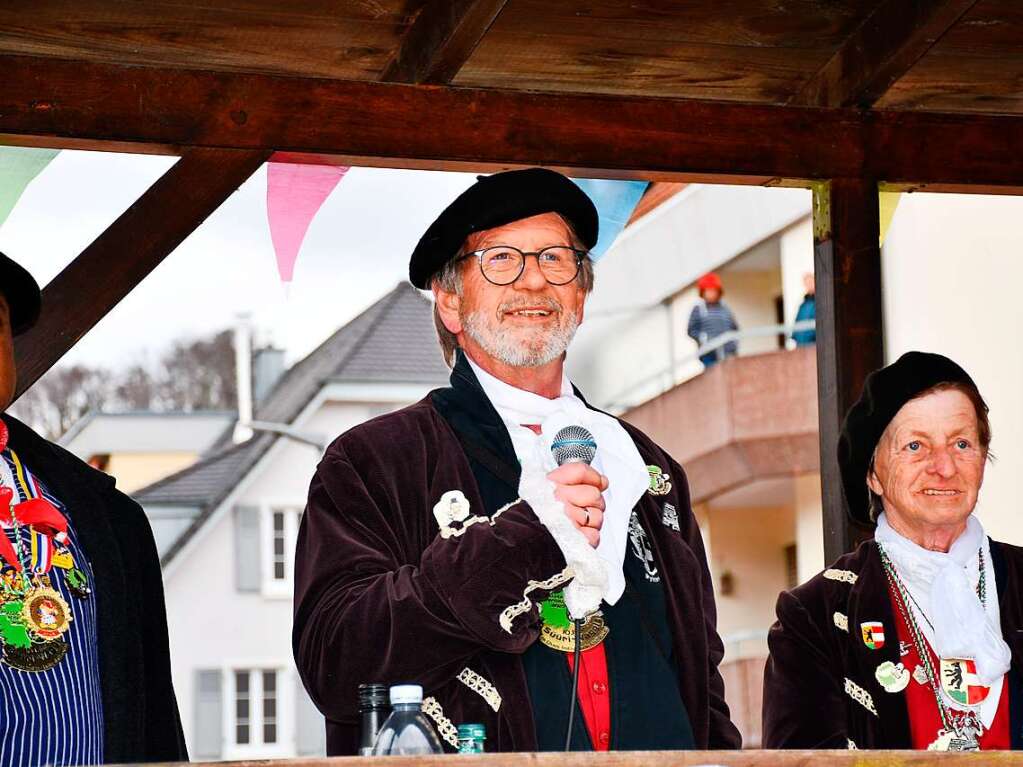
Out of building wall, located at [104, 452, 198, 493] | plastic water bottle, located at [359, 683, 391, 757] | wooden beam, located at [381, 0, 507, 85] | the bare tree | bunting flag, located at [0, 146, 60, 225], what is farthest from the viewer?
building wall, located at [104, 452, 198, 493]

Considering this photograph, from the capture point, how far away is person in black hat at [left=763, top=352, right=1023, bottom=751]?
496 cm

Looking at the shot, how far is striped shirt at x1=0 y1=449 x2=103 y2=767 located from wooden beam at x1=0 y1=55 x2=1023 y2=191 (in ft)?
3.91

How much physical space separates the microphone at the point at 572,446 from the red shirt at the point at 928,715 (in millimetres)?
1469

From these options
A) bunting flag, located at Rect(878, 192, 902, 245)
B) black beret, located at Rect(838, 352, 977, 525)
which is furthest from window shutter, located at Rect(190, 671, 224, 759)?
black beret, located at Rect(838, 352, 977, 525)

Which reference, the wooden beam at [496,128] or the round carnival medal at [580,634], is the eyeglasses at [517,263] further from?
the wooden beam at [496,128]

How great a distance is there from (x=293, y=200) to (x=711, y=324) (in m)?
20.1

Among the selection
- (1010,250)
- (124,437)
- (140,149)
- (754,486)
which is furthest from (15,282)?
(124,437)

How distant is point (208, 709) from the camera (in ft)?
140

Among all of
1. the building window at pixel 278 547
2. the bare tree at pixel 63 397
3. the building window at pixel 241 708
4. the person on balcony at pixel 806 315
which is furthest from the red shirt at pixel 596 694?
the building window at pixel 241 708

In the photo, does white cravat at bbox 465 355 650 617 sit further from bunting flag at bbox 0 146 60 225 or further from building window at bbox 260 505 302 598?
building window at bbox 260 505 302 598

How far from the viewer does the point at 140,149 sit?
540 cm

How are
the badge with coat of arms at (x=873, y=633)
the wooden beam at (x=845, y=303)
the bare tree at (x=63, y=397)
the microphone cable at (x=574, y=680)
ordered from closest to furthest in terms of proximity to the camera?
the microphone cable at (x=574, y=680) → the badge with coat of arms at (x=873, y=633) → the wooden beam at (x=845, y=303) → the bare tree at (x=63, y=397)

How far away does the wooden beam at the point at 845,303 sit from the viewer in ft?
19.1

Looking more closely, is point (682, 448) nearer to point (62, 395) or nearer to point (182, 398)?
point (62, 395)
